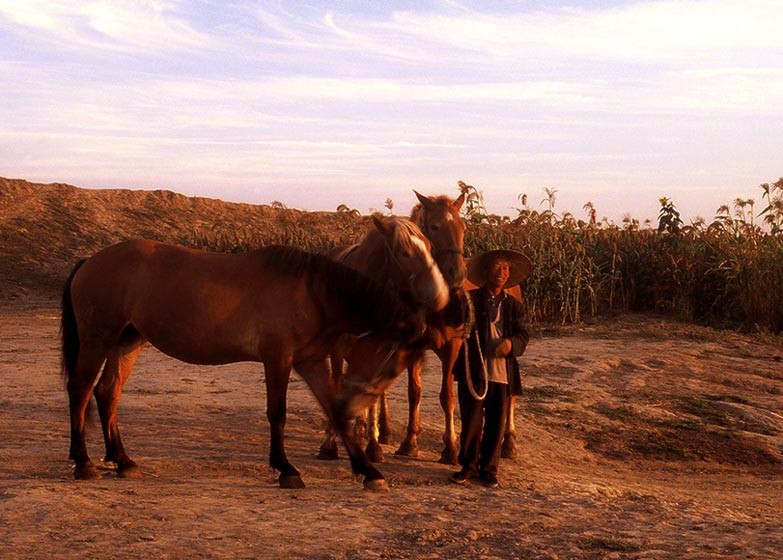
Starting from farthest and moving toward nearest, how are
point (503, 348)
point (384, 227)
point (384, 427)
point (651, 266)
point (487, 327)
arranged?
1. point (651, 266)
2. point (384, 427)
3. point (487, 327)
4. point (503, 348)
5. point (384, 227)

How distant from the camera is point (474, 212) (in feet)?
58.3

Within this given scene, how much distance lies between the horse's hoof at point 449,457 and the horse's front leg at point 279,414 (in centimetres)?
162

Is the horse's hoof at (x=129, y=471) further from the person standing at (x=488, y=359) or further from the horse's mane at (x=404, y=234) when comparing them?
the horse's mane at (x=404, y=234)

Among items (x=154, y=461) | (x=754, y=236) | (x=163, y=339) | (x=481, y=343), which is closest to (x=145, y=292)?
(x=163, y=339)

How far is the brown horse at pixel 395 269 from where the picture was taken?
6684mm

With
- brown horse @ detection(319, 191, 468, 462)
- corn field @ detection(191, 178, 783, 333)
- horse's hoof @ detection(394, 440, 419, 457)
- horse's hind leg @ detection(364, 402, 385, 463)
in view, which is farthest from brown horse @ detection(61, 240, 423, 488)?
corn field @ detection(191, 178, 783, 333)

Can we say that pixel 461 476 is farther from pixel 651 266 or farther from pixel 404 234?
pixel 651 266

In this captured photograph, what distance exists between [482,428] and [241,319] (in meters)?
2.08

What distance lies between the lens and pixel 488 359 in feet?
24.1

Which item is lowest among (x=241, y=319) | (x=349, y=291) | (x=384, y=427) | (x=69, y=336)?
(x=384, y=427)

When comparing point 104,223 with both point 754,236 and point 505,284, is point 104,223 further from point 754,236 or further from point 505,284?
point 505,284

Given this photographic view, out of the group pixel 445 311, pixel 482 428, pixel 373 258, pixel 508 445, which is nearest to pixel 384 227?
pixel 373 258

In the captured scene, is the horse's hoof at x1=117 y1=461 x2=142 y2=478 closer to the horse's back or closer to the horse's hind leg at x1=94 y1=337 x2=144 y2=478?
the horse's hind leg at x1=94 y1=337 x2=144 y2=478

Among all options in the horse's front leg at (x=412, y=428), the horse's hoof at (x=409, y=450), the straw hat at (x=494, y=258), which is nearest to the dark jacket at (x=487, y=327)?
the straw hat at (x=494, y=258)
